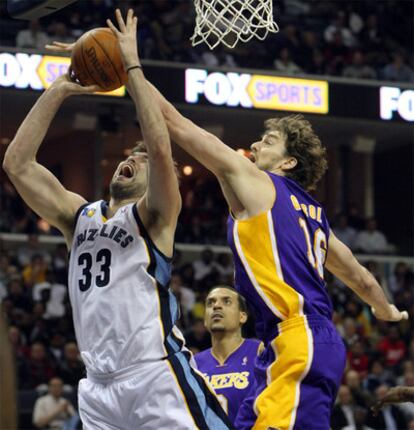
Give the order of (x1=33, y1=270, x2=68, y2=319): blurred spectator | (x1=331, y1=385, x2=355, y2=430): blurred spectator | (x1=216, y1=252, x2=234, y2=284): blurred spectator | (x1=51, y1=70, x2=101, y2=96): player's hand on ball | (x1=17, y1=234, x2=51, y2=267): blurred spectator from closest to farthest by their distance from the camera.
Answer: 1. (x1=51, y1=70, x2=101, y2=96): player's hand on ball
2. (x1=331, y1=385, x2=355, y2=430): blurred spectator
3. (x1=33, y1=270, x2=68, y2=319): blurred spectator
4. (x1=17, y1=234, x2=51, y2=267): blurred spectator
5. (x1=216, y1=252, x2=234, y2=284): blurred spectator

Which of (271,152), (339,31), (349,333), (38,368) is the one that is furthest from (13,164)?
(339,31)

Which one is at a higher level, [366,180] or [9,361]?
[366,180]

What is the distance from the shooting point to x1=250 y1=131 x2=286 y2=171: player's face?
17.7 feet

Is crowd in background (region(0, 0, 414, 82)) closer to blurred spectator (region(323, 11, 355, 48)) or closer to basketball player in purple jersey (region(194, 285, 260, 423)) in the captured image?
blurred spectator (region(323, 11, 355, 48))

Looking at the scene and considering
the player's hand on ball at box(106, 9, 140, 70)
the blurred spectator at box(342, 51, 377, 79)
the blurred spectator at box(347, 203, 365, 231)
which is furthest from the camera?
the blurred spectator at box(347, 203, 365, 231)

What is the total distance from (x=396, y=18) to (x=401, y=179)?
376 centimetres

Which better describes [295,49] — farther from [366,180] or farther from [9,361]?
[9,361]

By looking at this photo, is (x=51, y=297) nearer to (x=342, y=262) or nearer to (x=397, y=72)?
(x=397, y=72)

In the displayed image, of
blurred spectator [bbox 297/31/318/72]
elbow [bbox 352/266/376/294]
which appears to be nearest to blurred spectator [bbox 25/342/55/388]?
blurred spectator [bbox 297/31/318/72]

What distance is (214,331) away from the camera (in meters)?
7.57

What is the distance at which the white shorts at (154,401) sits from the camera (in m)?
4.71

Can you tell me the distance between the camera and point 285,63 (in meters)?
18.5

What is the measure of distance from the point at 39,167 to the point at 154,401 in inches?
50.1

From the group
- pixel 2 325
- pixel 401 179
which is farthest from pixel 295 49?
pixel 2 325
